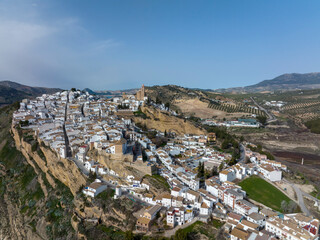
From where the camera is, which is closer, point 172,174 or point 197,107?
point 172,174

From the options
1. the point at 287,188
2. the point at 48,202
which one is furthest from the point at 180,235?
the point at 48,202

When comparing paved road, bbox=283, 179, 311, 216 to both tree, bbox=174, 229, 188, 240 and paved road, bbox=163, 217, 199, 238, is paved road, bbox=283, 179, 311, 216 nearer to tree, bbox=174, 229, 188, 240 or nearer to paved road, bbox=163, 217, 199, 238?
paved road, bbox=163, 217, 199, 238

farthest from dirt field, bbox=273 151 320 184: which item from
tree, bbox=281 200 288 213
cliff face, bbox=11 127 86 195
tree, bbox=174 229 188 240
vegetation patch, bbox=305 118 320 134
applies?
cliff face, bbox=11 127 86 195

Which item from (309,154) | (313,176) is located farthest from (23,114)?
(309,154)

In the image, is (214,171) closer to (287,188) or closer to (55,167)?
(287,188)

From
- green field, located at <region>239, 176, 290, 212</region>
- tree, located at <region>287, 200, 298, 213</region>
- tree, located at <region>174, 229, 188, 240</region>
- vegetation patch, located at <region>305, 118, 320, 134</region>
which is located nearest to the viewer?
tree, located at <region>174, 229, 188, 240</region>

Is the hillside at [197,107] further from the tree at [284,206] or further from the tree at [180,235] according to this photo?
the tree at [180,235]

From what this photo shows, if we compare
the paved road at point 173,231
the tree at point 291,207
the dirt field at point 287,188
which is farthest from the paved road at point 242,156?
the paved road at point 173,231
